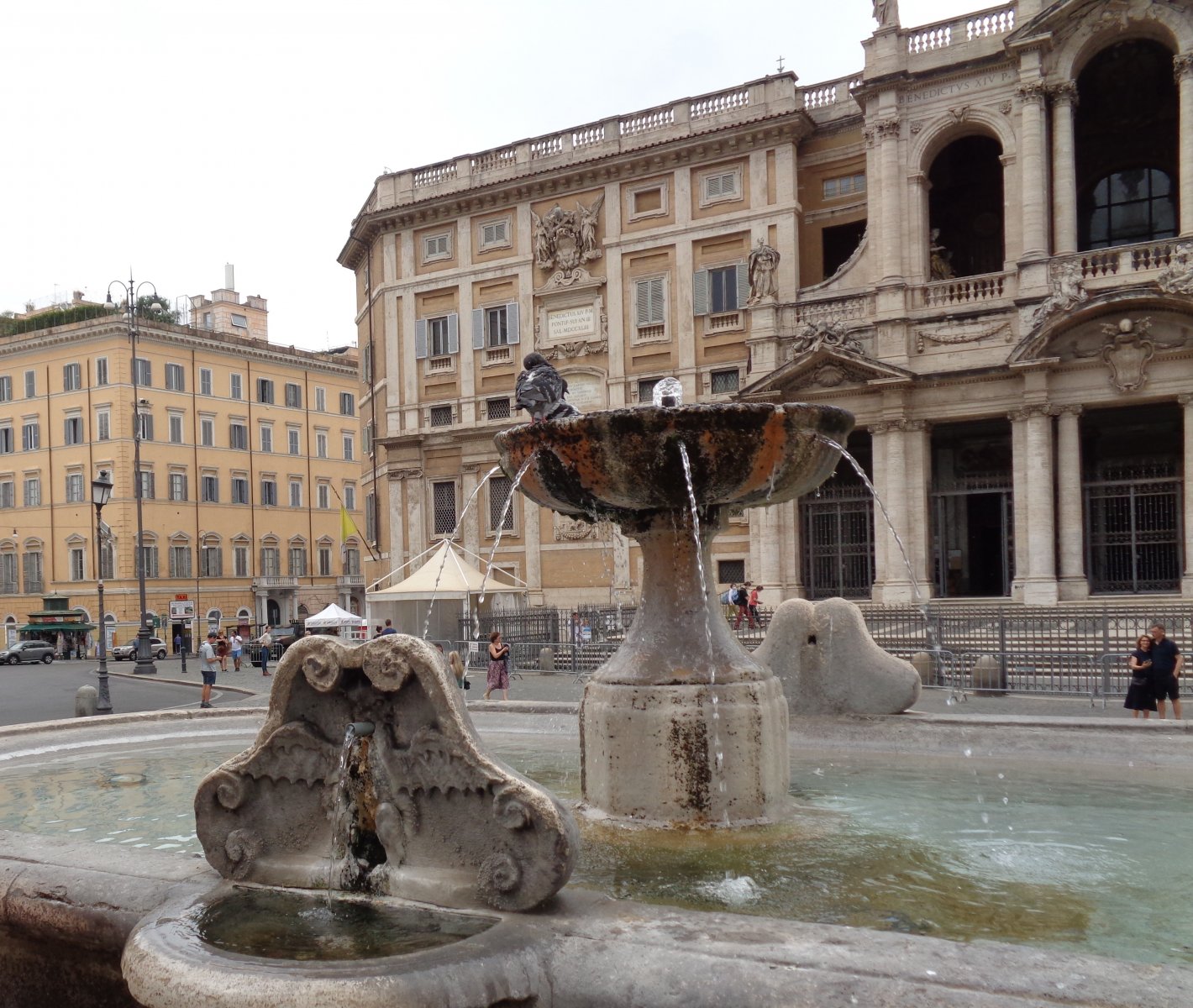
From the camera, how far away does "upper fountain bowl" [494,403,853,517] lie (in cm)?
508

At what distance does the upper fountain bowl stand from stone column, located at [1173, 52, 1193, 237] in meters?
23.7

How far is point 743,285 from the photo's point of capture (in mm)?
32062

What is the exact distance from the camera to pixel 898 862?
4.65 m

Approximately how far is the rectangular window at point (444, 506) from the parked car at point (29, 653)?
18690 millimetres

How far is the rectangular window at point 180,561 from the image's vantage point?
177 ft

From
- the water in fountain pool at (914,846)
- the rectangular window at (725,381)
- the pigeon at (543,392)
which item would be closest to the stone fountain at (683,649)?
the water in fountain pool at (914,846)

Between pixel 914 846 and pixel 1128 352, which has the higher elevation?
pixel 1128 352

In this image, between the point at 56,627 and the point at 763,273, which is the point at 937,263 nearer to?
the point at 763,273

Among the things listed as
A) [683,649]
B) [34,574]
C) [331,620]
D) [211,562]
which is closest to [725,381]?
[331,620]

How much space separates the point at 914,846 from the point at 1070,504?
22690mm

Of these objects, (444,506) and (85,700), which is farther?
(444,506)

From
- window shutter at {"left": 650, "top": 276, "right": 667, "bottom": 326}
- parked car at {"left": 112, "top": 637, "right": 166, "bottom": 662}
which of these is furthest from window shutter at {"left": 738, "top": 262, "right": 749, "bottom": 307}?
parked car at {"left": 112, "top": 637, "right": 166, "bottom": 662}

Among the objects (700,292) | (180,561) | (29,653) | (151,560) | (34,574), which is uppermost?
(700,292)

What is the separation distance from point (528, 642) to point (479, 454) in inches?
579
